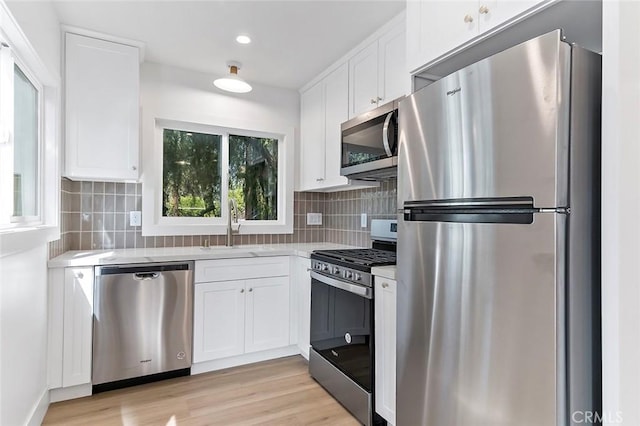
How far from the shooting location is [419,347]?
1.48 m

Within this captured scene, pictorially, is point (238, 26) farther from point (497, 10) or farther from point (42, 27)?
point (497, 10)

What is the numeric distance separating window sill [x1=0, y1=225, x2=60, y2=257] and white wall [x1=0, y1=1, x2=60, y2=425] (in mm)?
12

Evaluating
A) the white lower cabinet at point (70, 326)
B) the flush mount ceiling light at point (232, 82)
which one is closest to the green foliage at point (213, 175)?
the flush mount ceiling light at point (232, 82)

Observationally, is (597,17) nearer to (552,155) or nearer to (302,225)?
(552,155)

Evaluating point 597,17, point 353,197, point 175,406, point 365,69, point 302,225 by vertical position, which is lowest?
→ point 175,406

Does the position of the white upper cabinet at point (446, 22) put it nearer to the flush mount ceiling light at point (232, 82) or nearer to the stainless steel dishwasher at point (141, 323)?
the flush mount ceiling light at point (232, 82)

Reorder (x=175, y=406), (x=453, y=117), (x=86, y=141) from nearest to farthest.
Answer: (x=453, y=117) < (x=175, y=406) < (x=86, y=141)

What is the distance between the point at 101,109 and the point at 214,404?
2.13 meters

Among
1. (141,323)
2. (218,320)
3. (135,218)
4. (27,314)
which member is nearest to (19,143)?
(27,314)
